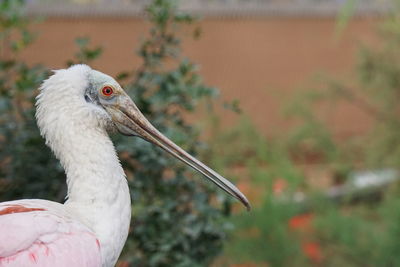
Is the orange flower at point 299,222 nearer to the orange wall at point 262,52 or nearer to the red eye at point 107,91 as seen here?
the red eye at point 107,91

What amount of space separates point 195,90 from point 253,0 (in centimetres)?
870

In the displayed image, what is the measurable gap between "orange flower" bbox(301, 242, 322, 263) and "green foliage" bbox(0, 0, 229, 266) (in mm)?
1996

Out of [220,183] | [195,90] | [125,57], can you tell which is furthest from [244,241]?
[125,57]

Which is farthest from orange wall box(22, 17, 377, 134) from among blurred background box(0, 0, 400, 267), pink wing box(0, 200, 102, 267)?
pink wing box(0, 200, 102, 267)

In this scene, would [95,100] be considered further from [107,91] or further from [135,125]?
[135,125]

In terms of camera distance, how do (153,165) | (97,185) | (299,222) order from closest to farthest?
(97,185), (153,165), (299,222)

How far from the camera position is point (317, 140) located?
850 centimetres

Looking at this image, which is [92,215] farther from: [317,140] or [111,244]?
[317,140]

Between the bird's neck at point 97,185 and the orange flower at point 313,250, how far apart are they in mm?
3344

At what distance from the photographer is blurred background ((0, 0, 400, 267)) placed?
4.43 metres

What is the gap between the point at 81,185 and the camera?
3275 millimetres

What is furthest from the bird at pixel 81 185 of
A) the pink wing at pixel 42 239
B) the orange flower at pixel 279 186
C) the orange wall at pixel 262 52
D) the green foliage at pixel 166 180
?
the orange wall at pixel 262 52

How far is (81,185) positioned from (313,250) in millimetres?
3528

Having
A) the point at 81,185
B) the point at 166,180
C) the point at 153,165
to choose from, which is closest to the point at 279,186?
the point at 166,180
